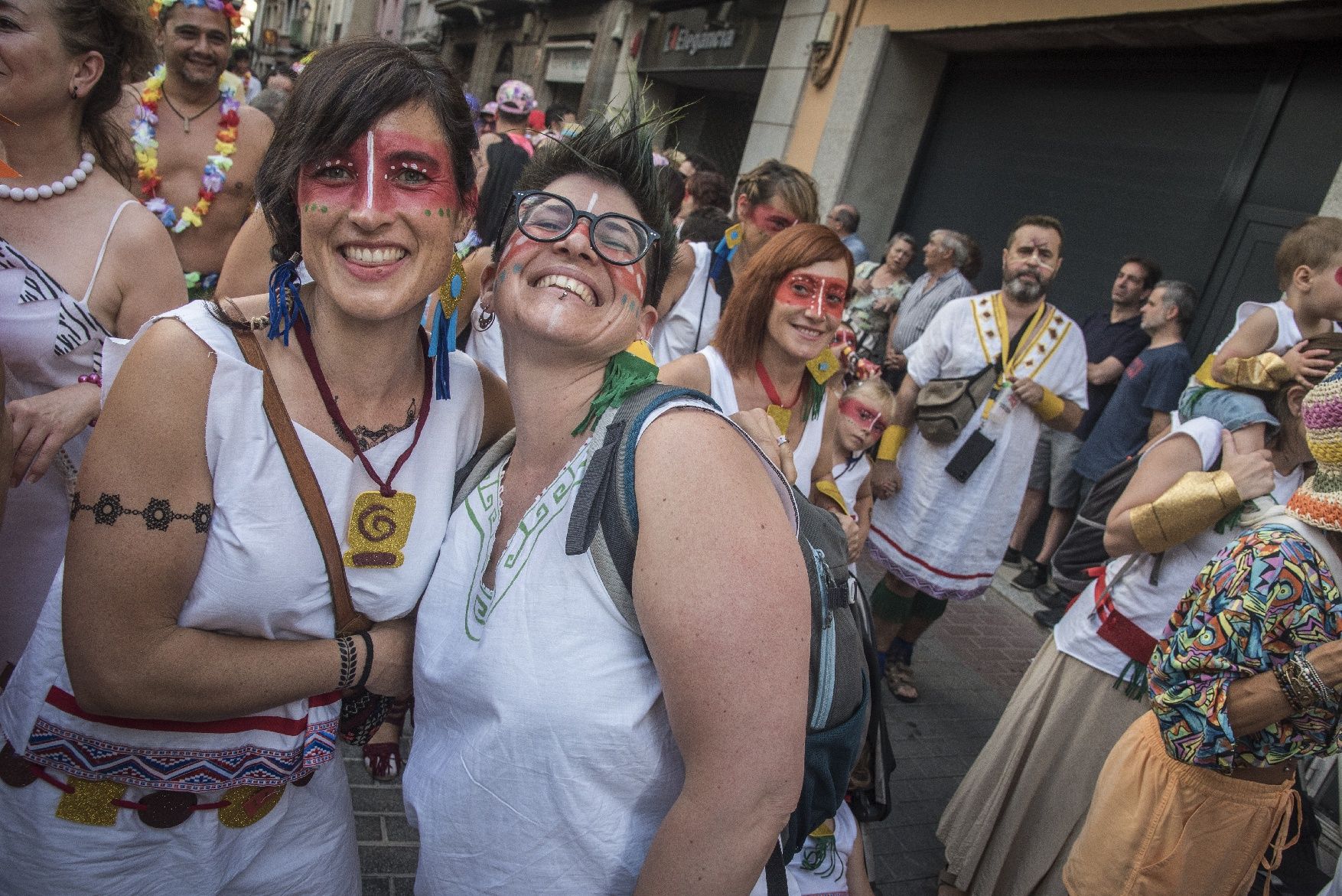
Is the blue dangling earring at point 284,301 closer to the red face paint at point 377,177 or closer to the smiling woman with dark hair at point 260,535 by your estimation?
the smiling woman with dark hair at point 260,535

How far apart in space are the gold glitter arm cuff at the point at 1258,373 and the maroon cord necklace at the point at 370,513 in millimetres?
2925

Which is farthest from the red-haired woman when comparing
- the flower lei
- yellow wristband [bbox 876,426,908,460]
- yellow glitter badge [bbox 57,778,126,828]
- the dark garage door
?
the dark garage door

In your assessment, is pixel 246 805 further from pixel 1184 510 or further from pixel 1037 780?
pixel 1184 510

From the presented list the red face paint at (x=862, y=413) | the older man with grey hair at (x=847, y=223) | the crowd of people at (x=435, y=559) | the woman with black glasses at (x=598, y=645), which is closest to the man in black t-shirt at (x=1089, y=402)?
the older man with grey hair at (x=847, y=223)

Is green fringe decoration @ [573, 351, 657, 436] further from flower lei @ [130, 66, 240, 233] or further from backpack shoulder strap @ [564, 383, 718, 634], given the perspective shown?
flower lei @ [130, 66, 240, 233]

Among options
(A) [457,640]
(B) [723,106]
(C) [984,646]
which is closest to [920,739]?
(C) [984,646]

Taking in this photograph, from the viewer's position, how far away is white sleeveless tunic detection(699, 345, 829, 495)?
2.95 meters

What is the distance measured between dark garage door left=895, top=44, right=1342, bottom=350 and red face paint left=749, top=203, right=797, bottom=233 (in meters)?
3.39

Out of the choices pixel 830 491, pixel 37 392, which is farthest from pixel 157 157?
pixel 830 491

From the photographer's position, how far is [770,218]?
4.16 m

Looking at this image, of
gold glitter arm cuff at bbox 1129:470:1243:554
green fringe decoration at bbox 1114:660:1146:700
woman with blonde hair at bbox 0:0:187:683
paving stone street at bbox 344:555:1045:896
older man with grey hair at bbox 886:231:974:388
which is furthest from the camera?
older man with grey hair at bbox 886:231:974:388

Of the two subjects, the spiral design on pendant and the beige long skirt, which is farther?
the beige long skirt

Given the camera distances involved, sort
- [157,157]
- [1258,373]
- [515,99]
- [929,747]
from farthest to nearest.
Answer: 1. [515,99]
2. [929,747]
3. [157,157]
4. [1258,373]

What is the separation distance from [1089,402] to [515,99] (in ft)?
15.3
